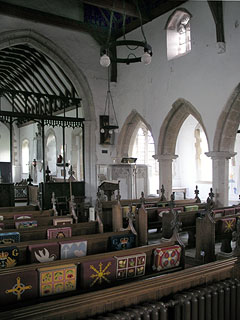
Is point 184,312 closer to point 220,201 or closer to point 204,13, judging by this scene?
point 220,201

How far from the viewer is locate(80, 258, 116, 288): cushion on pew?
96.8 inches

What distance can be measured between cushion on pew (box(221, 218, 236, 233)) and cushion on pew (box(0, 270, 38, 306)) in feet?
10.9

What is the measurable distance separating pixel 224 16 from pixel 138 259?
6852 mm

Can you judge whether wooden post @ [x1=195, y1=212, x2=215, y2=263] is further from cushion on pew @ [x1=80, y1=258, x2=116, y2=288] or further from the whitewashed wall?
the whitewashed wall

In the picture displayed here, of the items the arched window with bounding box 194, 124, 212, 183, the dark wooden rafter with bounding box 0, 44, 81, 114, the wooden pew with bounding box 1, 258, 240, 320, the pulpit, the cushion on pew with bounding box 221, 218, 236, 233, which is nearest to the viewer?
the wooden pew with bounding box 1, 258, 240, 320

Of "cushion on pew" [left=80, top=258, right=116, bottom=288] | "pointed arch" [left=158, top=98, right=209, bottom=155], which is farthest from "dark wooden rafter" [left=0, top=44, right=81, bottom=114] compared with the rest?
"cushion on pew" [left=80, top=258, right=116, bottom=288]

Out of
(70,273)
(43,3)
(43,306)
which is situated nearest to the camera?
(43,306)

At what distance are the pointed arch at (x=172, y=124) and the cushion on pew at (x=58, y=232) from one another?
585 centimetres

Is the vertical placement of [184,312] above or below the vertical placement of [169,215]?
below

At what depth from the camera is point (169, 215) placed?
14.7ft

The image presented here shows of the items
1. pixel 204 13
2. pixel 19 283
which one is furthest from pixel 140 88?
pixel 19 283

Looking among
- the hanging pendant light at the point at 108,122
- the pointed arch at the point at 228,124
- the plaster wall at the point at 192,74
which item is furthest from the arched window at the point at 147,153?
the pointed arch at the point at 228,124

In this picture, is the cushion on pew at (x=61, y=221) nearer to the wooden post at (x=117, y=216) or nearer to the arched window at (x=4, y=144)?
the wooden post at (x=117, y=216)

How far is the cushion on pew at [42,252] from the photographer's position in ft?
9.63
